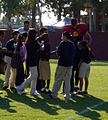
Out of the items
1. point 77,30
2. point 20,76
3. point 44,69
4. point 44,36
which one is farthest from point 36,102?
point 77,30

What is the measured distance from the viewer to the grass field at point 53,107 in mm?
10070

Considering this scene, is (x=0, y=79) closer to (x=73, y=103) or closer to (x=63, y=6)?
(x=73, y=103)

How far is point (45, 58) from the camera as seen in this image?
44.7 ft

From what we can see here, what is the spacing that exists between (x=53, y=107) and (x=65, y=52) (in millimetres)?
1594

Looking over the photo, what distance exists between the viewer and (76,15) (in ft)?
215

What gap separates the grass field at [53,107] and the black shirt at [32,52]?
0.92m

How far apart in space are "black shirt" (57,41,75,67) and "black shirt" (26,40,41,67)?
2.61 feet

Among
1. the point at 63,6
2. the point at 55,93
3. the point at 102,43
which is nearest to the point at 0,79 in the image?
the point at 55,93

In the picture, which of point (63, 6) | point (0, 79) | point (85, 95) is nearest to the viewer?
point (85, 95)

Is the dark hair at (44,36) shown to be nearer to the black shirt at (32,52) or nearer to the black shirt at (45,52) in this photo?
the black shirt at (45,52)

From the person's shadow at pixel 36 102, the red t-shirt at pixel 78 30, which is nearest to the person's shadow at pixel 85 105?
the person's shadow at pixel 36 102

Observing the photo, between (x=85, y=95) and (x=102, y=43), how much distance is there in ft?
77.4

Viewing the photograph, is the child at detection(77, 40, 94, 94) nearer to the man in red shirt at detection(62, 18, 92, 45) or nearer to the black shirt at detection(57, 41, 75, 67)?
the man in red shirt at detection(62, 18, 92, 45)

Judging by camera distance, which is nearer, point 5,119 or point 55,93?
point 5,119
